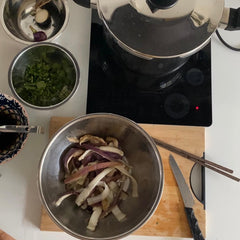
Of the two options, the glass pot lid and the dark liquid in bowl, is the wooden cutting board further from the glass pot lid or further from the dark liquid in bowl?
the glass pot lid

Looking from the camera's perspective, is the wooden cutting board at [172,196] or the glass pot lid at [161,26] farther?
the wooden cutting board at [172,196]

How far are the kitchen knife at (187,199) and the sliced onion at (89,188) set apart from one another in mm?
171

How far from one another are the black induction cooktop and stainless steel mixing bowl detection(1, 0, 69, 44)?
3.5 inches

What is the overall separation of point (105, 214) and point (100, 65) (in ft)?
1.23

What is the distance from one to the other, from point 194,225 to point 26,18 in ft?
2.24

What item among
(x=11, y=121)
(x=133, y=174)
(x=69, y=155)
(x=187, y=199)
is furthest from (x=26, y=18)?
(x=187, y=199)

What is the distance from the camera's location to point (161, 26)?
2.32 feet

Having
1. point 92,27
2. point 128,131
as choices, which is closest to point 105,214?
point 128,131

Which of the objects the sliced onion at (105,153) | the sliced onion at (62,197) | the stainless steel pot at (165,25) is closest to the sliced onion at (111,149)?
the sliced onion at (105,153)

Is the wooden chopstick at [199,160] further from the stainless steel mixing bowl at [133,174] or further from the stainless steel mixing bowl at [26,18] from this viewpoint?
the stainless steel mixing bowl at [26,18]

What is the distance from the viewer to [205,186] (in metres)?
0.87

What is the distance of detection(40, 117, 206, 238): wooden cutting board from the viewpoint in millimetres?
835

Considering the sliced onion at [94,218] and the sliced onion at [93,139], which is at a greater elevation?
the sliced onion at [93,139]

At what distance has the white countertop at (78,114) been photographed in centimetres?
84
